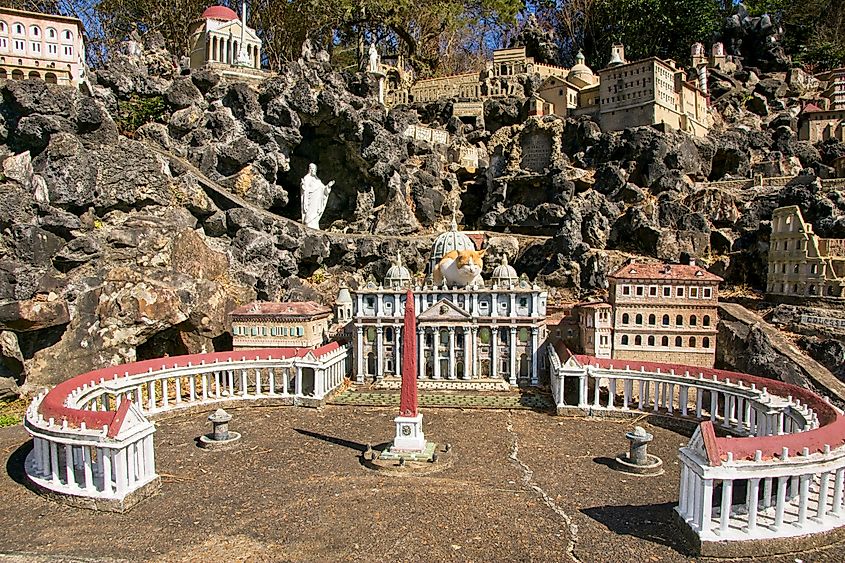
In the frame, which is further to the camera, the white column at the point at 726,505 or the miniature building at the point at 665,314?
the miniature building at the point at 665,314

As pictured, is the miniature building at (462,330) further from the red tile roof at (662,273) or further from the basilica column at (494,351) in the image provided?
the red tile roof at (662,273)

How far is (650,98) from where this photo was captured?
72.2 meters

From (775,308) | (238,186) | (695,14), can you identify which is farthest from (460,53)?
(775,308)

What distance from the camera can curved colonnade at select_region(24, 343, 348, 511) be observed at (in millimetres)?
23688

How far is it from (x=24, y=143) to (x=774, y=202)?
68.2m

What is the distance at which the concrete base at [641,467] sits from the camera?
89.5 ft

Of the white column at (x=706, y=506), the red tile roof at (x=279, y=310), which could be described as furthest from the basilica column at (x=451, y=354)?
the white column at (x=706, y=506)

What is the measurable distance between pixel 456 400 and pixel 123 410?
75.3ft

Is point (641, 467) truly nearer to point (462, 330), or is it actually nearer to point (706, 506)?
point (706, 506)

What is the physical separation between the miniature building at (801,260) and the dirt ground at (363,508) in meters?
27.4

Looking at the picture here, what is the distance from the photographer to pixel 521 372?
48000 millimetres

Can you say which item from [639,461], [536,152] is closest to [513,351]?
[639,461]

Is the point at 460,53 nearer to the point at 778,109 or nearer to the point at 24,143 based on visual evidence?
the point at 778,109

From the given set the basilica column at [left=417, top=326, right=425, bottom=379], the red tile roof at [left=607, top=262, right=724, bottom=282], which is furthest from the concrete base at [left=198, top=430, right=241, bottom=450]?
the red tile roof at [left=607, top=262, right=724, bottom=282]
